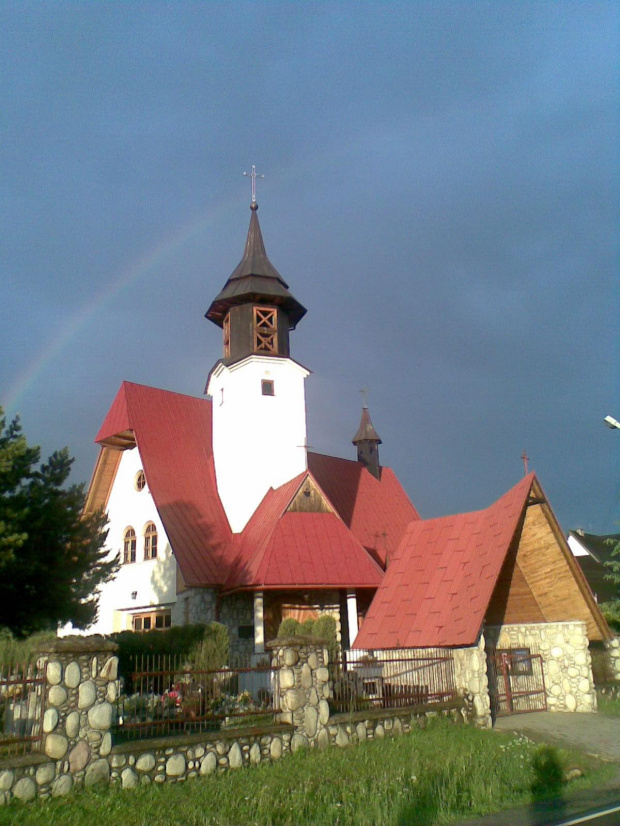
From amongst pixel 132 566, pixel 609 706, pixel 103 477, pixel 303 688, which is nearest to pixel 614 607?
pixel 609 706

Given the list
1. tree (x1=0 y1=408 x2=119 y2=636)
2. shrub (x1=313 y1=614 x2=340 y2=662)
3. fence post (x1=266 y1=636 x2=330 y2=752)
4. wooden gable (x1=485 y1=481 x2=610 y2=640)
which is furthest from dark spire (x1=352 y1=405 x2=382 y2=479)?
fence post (x1=266 y1=636 x2=330 y2=752)

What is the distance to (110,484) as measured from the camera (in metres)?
25.4

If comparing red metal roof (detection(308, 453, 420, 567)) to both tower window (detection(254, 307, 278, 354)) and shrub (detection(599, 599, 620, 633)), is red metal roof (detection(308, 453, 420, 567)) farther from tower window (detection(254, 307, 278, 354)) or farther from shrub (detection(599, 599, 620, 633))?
shrub (detection(599, 599, 620, 633))

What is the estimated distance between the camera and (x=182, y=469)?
2430cm

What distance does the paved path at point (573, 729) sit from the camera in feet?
38.0

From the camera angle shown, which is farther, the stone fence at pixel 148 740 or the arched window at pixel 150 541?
the arched window at pixel 150 541

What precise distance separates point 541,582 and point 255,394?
11.6m

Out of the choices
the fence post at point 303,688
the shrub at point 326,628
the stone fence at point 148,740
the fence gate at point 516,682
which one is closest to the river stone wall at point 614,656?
the fence gate at point 516,682

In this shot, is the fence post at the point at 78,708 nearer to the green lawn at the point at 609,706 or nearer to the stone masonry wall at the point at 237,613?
the green lawn at the point at 609,706

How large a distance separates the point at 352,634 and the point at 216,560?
4434mm

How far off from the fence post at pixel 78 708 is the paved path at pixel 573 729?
6.99 meters

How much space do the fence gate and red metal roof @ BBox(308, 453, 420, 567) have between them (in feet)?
32.7

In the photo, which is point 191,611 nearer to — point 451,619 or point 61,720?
point 451,619

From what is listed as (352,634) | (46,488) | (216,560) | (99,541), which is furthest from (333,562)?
(46,488)
